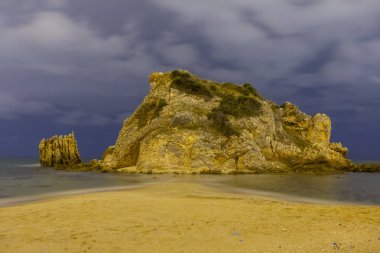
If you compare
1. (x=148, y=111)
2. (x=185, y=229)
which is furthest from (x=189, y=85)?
(x=185, y=229)

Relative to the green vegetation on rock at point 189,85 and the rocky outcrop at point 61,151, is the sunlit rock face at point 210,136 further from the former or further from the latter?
the rocky outcrop at point 61,151

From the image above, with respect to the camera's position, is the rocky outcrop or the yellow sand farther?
the rocky outcrop

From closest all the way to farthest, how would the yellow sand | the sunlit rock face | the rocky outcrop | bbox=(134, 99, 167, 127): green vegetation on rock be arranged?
1. the yellow sand
2. the sunlit rock face
3. bbox=(134, 99, 167, 127): green vegetation on rock
4. the rocky outcrop

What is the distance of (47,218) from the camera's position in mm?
13852

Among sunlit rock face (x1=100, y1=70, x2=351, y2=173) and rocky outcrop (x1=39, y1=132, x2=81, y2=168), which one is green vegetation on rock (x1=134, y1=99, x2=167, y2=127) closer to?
sunlit rock face (x1=100, y1=70, x2=351, y2=173)

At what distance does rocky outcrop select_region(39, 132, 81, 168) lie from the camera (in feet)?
229

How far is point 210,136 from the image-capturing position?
4950cm

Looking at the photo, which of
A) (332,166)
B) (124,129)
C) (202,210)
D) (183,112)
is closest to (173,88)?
(183,112)

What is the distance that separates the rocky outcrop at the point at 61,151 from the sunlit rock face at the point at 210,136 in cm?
1226

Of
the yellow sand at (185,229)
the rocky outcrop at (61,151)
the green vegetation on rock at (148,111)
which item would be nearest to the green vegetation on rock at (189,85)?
the green vegetation on rock at (148,111)

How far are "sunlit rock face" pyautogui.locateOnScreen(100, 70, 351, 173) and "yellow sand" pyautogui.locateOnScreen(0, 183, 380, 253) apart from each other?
3024 centimetres

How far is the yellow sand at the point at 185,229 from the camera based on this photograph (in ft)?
34.3

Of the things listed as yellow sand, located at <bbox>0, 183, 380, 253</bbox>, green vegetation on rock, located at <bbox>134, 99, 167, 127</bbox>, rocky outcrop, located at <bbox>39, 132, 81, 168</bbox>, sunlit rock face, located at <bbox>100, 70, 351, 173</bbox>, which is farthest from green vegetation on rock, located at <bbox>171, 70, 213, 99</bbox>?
yellow sand, located at <bbox>0, 183, 380, 253</bbox>

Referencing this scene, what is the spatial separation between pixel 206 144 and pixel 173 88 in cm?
1114
